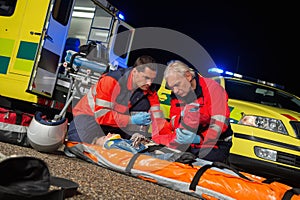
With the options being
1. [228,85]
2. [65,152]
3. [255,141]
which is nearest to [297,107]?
[228,85]

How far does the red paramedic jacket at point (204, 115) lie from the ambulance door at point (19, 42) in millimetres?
2162

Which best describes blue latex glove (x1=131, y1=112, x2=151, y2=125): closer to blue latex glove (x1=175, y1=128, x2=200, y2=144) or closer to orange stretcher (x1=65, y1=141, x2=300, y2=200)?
blue latex glove (x1=175, y1=128, x2=200, y2=144)

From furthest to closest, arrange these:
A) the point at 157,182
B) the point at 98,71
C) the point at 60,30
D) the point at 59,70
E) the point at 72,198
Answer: the point at 59,70, the point at 60,30, the point at 98,71, the point at 157,182, the point at 72,198

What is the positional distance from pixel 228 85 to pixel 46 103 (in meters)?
2.64

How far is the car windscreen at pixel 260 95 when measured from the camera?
466 cm

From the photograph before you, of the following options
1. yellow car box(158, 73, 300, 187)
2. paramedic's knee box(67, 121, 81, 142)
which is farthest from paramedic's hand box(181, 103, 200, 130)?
paramedic's knee box(67, 121, 81, 142)

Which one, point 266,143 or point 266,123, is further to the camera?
point 266,123

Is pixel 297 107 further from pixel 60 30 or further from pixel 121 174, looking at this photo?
pixel 60 30

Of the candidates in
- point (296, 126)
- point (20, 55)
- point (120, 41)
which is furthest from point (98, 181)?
point (120, 41)

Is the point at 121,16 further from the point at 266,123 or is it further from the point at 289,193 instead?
the point at 289,193

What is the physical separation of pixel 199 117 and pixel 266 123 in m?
0.84

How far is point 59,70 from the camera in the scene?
548cm

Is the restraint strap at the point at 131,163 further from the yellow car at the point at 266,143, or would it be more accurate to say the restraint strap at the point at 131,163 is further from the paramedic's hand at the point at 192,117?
the yellow car at the point at 266,143

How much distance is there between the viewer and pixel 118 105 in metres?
3.66
